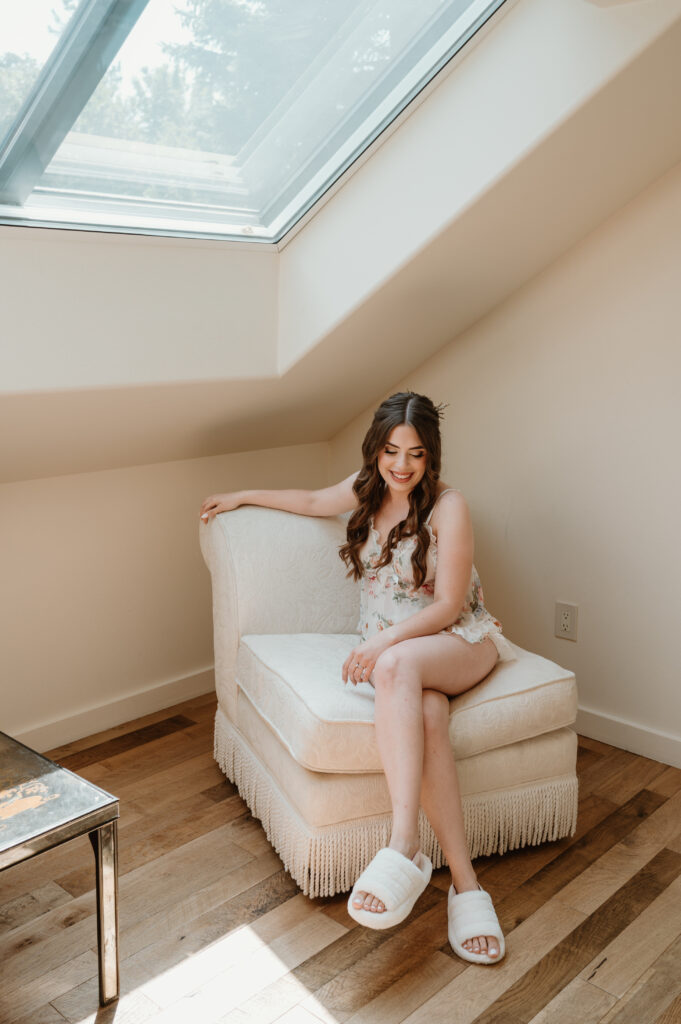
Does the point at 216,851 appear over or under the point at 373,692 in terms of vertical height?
under

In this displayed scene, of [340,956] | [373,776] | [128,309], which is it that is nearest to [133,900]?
[340,956]

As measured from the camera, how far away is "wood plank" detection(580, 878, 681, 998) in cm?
173

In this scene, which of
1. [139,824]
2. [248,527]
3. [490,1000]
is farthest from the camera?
[248,527]

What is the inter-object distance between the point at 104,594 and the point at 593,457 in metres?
1.52

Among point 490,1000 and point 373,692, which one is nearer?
point 490,1000

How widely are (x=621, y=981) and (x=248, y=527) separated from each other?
4.51 ft

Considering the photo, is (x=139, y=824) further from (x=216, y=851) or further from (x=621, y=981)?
(x=621, y=981)

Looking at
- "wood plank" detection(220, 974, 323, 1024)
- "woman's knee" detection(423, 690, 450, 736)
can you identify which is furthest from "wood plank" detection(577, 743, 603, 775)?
"wood plank" detection(220, 974, 323, 1024)

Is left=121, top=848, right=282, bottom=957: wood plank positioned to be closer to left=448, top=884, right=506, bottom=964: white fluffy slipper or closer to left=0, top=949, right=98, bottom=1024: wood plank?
left=0, top=949, right=98, bottom=1024: wood plank

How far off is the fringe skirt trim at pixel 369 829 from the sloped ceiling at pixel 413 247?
985 millimetres

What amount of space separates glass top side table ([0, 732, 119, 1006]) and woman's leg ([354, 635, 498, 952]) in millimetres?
556

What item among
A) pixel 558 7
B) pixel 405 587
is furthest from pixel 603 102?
pixel 405 587

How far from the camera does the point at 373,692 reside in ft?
6.78

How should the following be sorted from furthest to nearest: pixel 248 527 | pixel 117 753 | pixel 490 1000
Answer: pixel 117 753 < pixel 248 527 < pixel 490 1000
